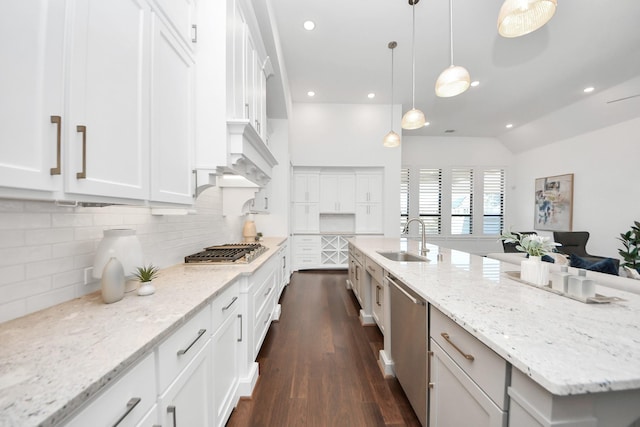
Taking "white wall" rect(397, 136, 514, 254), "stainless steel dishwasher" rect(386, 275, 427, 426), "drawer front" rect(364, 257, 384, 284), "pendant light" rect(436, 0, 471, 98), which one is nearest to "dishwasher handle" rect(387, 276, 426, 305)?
"stainless steel dishwasher" rect(386, 275, 427, 426)

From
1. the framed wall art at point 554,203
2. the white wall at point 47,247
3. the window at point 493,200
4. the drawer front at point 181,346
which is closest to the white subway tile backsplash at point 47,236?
the white wall at point 47,247

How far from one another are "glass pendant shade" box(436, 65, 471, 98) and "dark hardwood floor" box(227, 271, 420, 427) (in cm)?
249

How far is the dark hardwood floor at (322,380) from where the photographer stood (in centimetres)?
151

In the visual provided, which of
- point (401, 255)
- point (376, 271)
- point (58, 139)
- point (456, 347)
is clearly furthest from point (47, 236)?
point (401, 255)

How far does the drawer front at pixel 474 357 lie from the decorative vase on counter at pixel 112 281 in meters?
1.43

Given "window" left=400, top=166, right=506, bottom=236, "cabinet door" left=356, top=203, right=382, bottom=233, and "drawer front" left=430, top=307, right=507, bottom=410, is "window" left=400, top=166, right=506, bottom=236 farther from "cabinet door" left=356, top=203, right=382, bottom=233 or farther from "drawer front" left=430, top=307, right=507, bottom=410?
"drawer front" left=430, top=307, right=507, bottom=410

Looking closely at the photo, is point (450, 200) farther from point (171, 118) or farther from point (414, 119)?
point (171, 118)

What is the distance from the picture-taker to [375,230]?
18.2 feet

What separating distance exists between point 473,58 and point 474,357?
4517 mm

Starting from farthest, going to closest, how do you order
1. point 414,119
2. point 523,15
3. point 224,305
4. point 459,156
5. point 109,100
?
point 459,156, point 414,119, point 523,15, point 224,305, point 109,100

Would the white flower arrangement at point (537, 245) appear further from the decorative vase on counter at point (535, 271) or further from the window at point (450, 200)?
the window at point (450, 200)

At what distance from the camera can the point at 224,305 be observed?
138 centimetres

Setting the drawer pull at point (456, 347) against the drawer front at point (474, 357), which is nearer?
the drawer front at point (474, 357)

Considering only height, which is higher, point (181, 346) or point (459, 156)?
point (459, 156)
